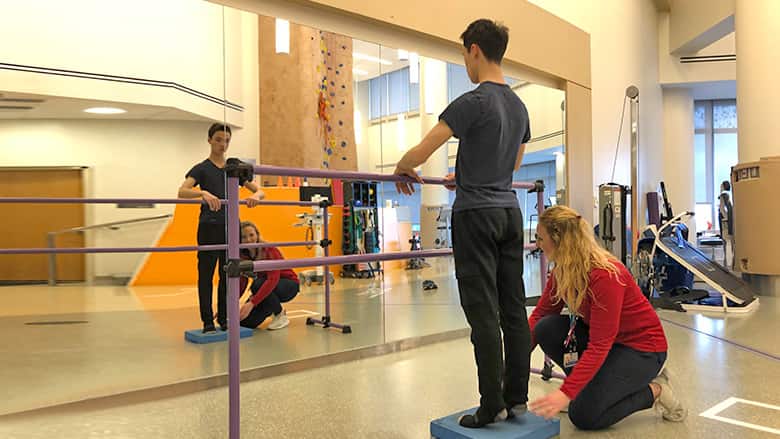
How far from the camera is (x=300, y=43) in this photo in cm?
347

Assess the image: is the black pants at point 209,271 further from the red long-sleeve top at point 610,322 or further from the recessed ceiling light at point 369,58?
the red long-sleeve top at point 610,322

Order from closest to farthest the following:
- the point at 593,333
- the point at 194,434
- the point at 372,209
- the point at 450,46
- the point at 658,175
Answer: the point at 593,333, the point at 194,434, the point at 372,209, the point at 450,46, the point at 658,175

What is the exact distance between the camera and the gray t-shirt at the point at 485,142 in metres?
1.93

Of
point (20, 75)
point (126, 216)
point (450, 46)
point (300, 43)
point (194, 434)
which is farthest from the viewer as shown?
point (450, 46)

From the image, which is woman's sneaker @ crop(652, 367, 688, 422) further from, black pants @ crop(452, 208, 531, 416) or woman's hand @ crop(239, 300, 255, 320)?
woman's hand @ crop(239, 300, 255, 320)

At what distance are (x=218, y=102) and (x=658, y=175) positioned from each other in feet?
28.5

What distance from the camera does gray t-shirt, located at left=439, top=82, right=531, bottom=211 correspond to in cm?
193

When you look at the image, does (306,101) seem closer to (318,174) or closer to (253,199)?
(253,199)

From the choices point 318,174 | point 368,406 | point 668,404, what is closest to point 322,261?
point 318,174

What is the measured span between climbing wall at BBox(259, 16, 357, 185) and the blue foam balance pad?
180 cm

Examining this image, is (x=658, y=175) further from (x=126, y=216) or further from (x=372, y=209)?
(x=126, y=216)

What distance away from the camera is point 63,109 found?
2.77 m

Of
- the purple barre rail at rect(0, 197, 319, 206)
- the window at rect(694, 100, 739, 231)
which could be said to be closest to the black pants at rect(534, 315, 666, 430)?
the purple barre rail at rect(0, 197, 319, 206)

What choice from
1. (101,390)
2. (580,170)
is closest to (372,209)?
(101,390)
